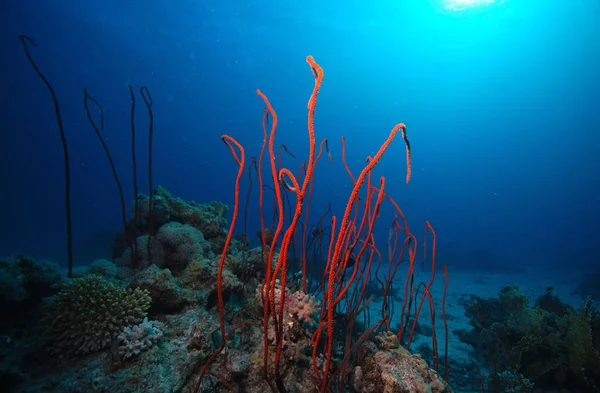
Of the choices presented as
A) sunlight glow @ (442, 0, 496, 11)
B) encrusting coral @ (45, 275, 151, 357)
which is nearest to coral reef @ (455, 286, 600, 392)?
encrusting coral @ (45, 275, 151, 357)

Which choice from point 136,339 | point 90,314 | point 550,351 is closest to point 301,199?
point 136,339

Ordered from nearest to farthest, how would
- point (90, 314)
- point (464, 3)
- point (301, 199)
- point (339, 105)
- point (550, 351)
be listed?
1. point (301, 199)
2. point (90, 314)
3. point (550, 351)
4. point (464, 3)
5. point (339, 105)

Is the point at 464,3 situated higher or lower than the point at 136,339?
higher

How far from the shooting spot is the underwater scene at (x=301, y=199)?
9.00ft

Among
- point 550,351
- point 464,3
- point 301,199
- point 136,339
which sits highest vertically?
point 464,3

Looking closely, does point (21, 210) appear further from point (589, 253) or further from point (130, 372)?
point (589, 253)

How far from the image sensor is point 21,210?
57812mm

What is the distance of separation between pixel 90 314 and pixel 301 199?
10.6ft

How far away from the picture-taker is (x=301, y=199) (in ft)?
4.43

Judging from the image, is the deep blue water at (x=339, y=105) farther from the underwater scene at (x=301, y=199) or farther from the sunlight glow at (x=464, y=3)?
the sunlight glow at (x=464, y=3)

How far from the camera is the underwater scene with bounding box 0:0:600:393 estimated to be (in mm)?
2742

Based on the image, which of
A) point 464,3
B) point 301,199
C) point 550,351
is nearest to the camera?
point 301,199

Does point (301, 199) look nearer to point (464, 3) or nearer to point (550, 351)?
point (550, 351)

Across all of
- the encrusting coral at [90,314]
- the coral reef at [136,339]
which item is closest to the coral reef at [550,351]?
the coral reef at [136,339]
